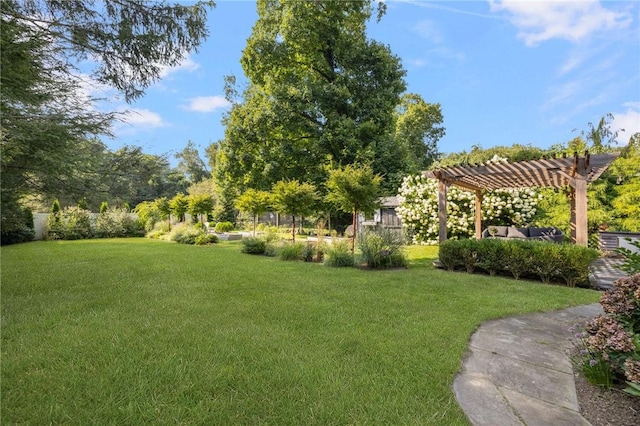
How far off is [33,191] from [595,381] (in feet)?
20.5

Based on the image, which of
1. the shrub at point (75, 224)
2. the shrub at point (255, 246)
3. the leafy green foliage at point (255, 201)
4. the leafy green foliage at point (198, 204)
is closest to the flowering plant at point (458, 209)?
the shrub at point (255, 246)

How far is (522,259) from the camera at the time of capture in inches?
241

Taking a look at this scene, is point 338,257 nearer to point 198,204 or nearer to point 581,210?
point 581,210

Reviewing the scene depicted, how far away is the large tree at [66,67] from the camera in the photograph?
10.5ft

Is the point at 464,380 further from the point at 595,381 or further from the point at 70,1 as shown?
the point at 70,1

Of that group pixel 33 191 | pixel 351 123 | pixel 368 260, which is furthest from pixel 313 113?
pixel 33 191

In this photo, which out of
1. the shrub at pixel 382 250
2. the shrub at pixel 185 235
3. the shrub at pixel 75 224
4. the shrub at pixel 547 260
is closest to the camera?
the shrub at pixel 547 260

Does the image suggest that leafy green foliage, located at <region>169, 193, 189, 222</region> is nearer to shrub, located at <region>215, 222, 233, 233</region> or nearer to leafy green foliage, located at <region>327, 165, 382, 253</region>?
shrub, located at <region>215, 222, 233, 233</region>

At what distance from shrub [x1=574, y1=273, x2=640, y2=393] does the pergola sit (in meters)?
4.28

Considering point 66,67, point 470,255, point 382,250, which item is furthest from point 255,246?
point 66,67

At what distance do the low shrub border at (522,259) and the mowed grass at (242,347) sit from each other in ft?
1.87

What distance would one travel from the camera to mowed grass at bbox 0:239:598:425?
189 cm

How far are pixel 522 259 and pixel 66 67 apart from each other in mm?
8092

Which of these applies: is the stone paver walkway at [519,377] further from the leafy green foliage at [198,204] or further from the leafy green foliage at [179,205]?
the leafy green foliage at [179,205]
